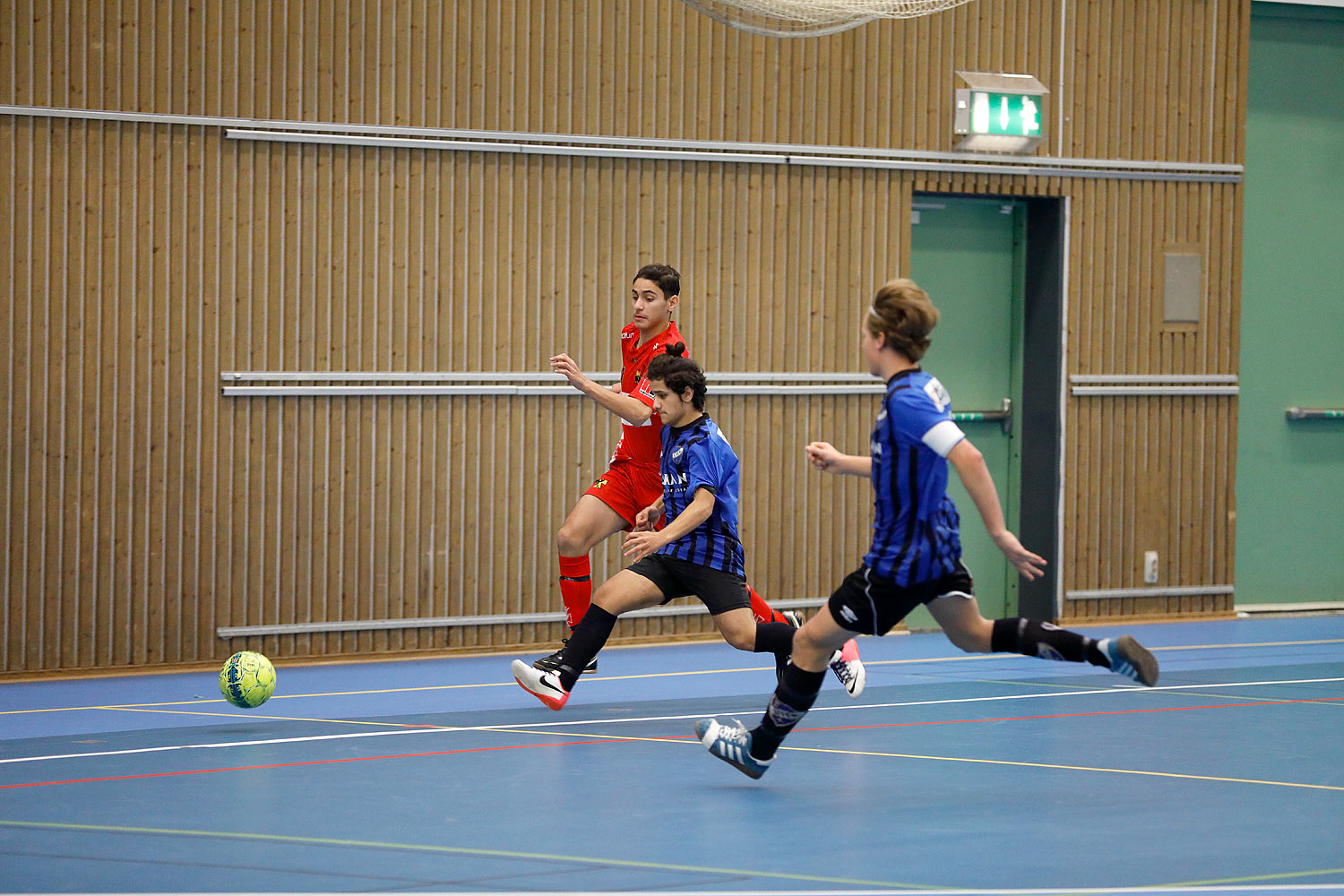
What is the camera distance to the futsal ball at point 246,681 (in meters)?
7.55

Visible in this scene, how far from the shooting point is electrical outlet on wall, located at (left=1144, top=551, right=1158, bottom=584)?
1238cm

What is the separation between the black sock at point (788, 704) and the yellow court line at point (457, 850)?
111 cm

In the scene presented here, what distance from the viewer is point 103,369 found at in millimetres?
9508

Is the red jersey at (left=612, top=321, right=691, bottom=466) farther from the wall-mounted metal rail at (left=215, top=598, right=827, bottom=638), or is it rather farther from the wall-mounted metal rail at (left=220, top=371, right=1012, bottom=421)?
the wall-mounted metal rail at (left=220, top=371, right=1012, bottom=421)

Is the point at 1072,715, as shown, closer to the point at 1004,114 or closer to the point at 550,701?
the point at 550,701

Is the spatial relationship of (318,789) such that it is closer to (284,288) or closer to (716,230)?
(284,288)

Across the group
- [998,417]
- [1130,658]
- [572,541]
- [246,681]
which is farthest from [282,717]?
[998,417]

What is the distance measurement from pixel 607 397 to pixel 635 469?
64cm

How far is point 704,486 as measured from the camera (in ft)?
23.5

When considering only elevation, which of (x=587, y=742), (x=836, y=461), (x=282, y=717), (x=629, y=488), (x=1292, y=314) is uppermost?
(x=1292, y=314)

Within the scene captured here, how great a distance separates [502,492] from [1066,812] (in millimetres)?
5712

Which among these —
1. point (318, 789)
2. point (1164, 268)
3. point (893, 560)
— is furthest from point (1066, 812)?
point (1164, 268)

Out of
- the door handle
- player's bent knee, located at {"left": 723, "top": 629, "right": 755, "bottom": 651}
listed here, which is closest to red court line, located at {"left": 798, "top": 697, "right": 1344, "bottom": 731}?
player's bent knee, located at {"left": 723, "top": 629, "right": 755, "bottom": 651}

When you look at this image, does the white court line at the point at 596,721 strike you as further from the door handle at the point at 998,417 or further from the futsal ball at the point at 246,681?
the door handle at the point at 998,417
